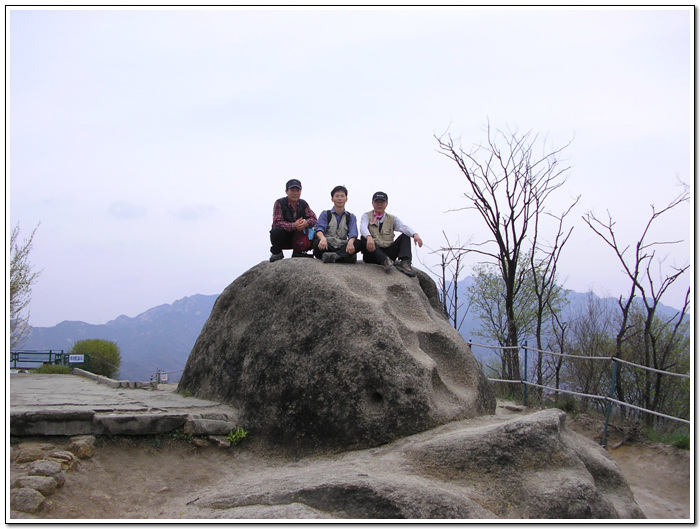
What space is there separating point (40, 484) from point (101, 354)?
16802 mm

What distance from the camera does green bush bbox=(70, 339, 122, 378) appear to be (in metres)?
20.3

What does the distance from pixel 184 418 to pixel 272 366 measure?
3.77 ft

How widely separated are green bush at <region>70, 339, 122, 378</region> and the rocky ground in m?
15.1

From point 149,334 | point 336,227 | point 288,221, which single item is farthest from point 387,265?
point 149,334

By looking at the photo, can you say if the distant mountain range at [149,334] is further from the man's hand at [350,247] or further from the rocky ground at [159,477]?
the rocky ground at [159,477]

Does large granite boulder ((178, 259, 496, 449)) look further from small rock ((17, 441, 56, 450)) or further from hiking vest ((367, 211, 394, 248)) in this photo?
small rock ((17, 441, 56, 450))

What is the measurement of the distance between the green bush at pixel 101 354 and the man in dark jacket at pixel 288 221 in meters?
14.2

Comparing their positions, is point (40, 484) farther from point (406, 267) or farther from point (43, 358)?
point (43, 358)

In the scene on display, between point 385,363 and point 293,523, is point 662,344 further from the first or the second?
point 293,523

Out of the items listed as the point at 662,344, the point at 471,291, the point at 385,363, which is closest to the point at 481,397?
the point at 385,363

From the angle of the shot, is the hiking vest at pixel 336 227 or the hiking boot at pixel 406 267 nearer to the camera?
the hiking vest at pixel 336 227

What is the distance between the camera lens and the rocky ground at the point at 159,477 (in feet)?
17.0

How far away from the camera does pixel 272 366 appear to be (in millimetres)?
6922

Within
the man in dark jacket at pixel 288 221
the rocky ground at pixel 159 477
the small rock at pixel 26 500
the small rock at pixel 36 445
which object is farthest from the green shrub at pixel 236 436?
the man in dark jacket at pixel 288 221
